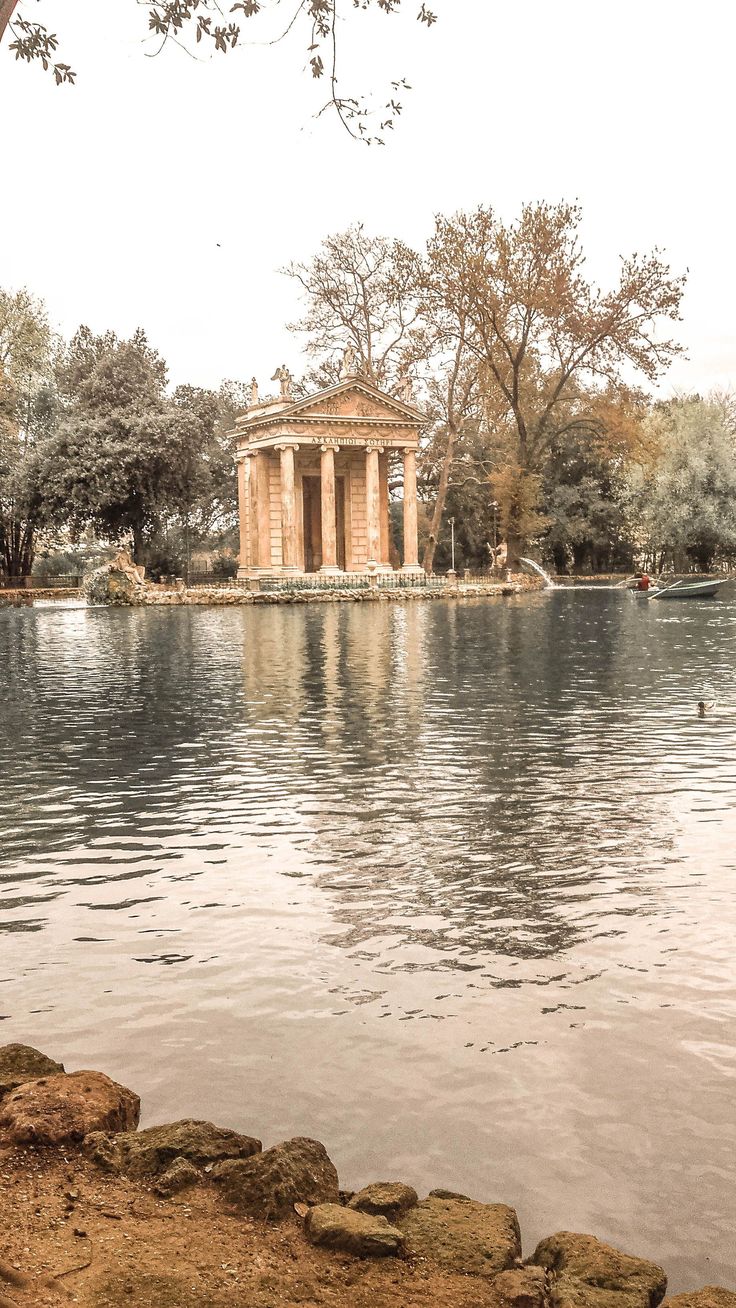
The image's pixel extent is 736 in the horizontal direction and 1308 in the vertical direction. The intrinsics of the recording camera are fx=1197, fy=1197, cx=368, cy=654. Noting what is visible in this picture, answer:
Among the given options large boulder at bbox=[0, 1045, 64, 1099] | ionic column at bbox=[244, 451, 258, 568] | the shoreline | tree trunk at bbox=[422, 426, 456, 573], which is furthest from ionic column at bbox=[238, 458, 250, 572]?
large boulder at bbox=[0, 1045, 64, 1099]

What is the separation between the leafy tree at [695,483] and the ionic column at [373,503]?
1649 cm

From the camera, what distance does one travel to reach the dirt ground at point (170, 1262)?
3.19m

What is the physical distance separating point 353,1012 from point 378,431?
6170 centimetres

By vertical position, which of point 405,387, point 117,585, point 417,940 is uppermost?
point 405,387

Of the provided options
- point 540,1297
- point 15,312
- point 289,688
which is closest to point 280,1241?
point 540,1297

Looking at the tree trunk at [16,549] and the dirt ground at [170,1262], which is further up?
the tree trunk at [16,549]

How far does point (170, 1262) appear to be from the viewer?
3363 millimetres

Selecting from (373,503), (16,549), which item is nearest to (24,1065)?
(373,503)

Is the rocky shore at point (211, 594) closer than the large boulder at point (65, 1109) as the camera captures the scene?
No

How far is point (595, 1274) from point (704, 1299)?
30 centimetres

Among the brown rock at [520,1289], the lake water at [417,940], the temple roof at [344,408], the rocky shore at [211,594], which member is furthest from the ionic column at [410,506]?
the brown rock at [520,1289]

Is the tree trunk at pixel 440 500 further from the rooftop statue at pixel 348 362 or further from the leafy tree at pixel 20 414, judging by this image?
the leafy tree at pixel 20 414

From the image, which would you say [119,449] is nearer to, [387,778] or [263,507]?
[263,507]

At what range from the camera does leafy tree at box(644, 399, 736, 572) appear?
7131 cm
